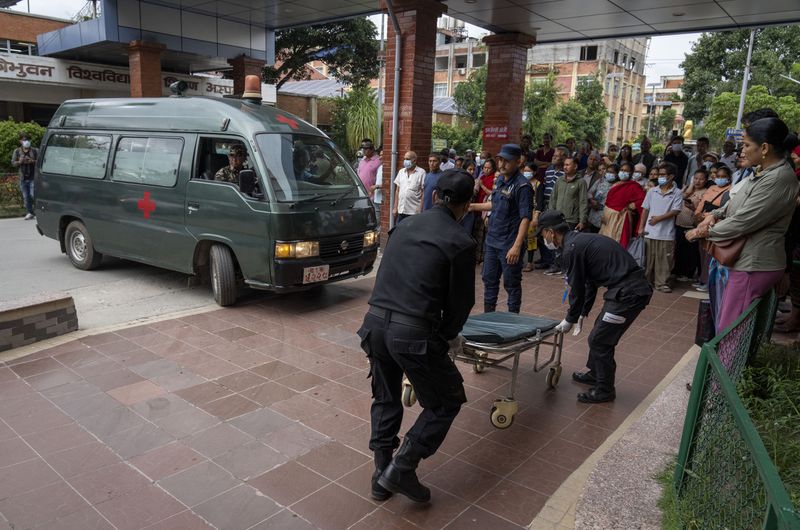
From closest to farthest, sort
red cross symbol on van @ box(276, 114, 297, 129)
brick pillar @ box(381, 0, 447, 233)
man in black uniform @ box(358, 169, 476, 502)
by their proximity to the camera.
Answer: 1. man in black uniform @ box(358, 169, 476, 502)
2. red cross symbol on van @ box(276, 114, 297, 129)
3. brick pillar @ box(381, 0, 447, 233)

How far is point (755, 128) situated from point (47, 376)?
5.69 m

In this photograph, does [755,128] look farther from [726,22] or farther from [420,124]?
[726,22]

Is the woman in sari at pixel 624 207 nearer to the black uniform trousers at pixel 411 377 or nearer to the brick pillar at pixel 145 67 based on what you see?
the black uniform trousers at pixel 411 377

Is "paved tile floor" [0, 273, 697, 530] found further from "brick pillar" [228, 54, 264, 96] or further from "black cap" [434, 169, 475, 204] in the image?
"brick pillar" [228, 54, 264, 96]

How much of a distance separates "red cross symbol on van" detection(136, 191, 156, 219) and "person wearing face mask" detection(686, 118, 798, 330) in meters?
6.17

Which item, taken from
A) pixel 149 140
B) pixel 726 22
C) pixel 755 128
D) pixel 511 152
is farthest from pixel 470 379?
pixel 726 22

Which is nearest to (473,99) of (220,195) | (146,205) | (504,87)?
(504,87)

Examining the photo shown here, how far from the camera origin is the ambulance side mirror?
20.8 feet

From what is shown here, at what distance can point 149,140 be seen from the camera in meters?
7.51

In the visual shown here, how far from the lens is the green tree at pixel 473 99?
1490 inches

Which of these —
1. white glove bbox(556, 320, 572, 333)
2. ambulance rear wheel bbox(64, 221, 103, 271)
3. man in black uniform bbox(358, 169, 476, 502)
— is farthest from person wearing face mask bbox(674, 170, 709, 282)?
ambulance rear wheel bbox(64, 221, 103, 271)

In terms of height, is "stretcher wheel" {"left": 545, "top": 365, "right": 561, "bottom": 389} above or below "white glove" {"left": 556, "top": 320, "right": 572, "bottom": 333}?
below

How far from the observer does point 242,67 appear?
638 inches

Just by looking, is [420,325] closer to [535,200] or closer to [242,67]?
[535,200]
